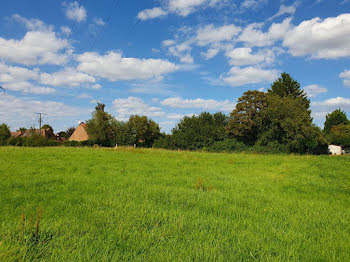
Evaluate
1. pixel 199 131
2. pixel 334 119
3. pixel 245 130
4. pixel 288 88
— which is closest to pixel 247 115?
pixel 245 130

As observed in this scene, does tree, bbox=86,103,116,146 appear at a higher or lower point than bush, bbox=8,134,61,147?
higher

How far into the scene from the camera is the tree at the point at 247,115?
39.4m

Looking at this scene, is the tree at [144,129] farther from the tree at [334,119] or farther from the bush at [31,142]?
the tree at [334,119]

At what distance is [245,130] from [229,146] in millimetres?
3869

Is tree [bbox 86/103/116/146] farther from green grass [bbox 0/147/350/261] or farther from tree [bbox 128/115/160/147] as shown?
green grass [bbox 0/147/350/261]

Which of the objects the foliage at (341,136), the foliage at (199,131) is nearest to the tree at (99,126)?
the foliage at (199,131)

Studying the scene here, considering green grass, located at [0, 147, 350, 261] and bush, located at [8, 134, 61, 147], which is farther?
bush, located at [8, 134, 61, 147]

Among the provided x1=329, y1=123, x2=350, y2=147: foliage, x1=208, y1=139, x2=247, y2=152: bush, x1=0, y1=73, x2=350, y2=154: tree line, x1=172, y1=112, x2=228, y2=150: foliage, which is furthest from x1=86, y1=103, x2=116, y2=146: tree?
x1=329, y1=123, x2=350, y2=147: foliage

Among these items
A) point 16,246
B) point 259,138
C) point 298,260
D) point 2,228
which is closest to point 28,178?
point 2,228

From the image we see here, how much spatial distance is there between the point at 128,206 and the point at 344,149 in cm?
7172

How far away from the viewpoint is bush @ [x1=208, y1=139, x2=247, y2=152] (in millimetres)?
40688

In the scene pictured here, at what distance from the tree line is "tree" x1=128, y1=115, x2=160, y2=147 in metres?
1.26

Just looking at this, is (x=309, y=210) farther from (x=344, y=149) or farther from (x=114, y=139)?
(x=344, y=149)

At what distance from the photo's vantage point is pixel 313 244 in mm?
3662
